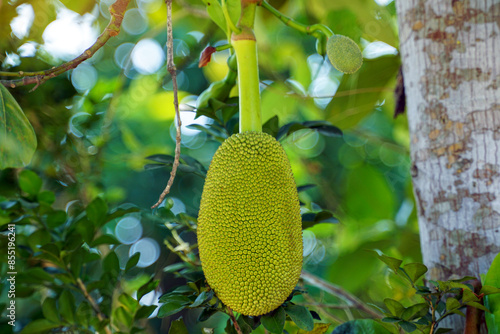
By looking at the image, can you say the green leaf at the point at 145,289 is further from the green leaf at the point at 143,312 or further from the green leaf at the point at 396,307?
the green leaf at the point at 396,307

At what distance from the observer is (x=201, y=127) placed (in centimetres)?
78

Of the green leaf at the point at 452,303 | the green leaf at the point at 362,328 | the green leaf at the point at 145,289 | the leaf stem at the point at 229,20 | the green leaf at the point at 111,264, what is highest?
Result: the leaf stem at the point at 229,20

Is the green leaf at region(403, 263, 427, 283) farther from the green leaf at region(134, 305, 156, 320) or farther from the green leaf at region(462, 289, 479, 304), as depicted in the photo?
the green leaf at region(134, 305, 156, 320)

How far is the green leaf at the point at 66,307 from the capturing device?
0.85 m

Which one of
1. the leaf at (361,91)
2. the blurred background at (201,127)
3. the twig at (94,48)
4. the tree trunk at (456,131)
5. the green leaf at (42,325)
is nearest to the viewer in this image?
the twig at (94,48)

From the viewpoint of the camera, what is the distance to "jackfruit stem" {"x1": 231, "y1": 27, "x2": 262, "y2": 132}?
665mm

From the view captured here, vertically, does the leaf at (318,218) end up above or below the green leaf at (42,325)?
above

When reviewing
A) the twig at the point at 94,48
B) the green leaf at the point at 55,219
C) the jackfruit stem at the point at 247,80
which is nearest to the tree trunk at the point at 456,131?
the jackfruit stem at the point at 247,80

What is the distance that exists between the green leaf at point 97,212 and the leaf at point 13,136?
0.35 m

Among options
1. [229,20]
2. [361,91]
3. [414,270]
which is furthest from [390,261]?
[361,91]

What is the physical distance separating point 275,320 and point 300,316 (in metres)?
0.03

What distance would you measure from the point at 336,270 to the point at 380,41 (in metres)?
0.67

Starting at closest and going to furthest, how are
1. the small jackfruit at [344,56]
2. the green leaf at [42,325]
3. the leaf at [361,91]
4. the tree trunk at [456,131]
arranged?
the small jackfruit at [344,56], the tree trunk at [456,131], the green leaf at [42,325], the leaf at [361,91]

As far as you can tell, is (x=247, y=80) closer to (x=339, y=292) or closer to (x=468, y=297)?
(x=468, y=297)
